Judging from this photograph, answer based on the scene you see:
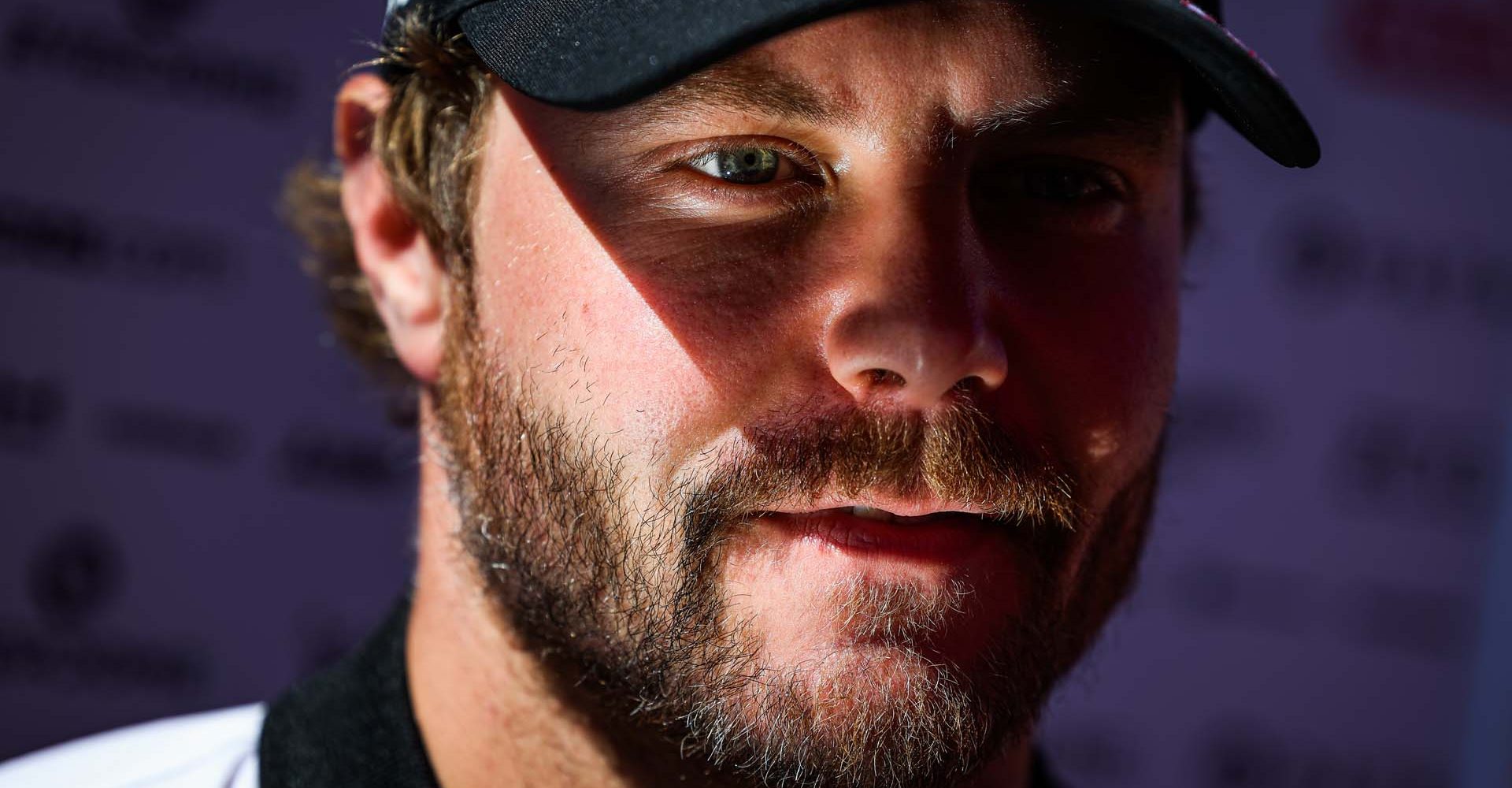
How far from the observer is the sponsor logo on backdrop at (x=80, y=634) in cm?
192

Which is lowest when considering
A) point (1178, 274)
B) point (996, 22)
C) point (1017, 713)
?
point (1017, 713)

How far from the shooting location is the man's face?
85 centimetres

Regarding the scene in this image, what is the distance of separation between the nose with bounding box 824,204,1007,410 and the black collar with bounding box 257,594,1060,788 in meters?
0.48

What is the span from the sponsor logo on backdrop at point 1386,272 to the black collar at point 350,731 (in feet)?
6.59

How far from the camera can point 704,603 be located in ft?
2.93

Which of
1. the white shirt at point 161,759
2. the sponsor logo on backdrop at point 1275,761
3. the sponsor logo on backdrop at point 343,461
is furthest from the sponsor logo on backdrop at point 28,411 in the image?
the sponsor logo on backdrop at point 1275,761

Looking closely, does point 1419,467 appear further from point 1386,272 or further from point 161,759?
point 161,759

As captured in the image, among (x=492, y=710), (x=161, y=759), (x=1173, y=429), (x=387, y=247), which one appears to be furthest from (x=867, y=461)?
(x=1173, y=429)

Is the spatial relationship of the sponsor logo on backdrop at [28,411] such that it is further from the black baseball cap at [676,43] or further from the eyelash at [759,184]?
the eyelash at [759,184]

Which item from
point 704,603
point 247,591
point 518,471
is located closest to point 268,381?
point 247,591

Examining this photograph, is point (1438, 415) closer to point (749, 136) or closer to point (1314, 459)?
point (1314, 459)

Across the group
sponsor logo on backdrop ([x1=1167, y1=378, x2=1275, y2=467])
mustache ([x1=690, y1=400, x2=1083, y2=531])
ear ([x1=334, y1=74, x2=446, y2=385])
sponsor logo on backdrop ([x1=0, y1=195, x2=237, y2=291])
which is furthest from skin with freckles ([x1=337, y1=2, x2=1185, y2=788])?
sponsor logo on backdrop ([x1=1167, y1=378, x2=1275, y2=467])

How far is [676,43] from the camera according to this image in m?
0.80

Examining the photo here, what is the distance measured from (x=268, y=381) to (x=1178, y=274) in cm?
144
